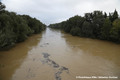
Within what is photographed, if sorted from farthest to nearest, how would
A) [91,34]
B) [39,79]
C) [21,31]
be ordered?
[91,34] < [21,31] < [39,79]

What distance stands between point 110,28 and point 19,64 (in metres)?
20.1

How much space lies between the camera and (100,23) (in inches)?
1048

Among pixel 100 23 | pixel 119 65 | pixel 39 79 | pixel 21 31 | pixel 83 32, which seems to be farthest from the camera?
pixel 83 32

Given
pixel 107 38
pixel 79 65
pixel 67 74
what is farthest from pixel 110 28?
pixel 67 74

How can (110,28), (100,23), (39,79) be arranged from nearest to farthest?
(39,79)
(110,28)
(100,23)

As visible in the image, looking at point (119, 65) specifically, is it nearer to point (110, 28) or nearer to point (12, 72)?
point (12, 72)

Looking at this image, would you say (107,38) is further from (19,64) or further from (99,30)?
(19,64)

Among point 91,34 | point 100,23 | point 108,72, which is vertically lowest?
point 108,72

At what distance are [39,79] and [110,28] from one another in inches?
802

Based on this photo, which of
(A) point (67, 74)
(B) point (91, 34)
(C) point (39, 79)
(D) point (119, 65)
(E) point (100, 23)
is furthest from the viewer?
(B) point (91, 34)

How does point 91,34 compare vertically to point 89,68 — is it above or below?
above

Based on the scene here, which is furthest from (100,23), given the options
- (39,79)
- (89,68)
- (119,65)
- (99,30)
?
(39,79)

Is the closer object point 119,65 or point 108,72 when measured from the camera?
point 108,72

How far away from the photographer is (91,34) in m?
28.8
